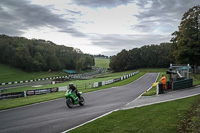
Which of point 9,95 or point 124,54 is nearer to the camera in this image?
point 9,95

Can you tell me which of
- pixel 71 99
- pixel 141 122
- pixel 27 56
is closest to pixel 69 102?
pixel 71 99

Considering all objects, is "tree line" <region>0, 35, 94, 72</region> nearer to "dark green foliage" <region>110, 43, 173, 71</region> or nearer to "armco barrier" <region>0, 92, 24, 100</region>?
"dark green foliage" <region>110, 43, 173, 71</region>

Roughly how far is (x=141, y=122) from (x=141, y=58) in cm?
10662

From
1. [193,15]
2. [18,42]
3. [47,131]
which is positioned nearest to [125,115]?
[47,131]

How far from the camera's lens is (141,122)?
820cm

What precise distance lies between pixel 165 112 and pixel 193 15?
36157 mm

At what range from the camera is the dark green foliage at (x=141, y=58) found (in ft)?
340

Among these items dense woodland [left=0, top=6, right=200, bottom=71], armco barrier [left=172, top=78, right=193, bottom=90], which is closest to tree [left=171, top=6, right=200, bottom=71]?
dense woodland [left=0, top=6, right=200, bottom=71]

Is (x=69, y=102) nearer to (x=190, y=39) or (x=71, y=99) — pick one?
(x=71, y=99)

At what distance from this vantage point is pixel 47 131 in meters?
7.98

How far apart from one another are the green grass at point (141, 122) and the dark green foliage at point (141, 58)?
95313mm

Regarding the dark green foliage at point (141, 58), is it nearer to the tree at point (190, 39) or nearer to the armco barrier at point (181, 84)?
the tree at point (190, 39)

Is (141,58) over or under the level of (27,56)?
under

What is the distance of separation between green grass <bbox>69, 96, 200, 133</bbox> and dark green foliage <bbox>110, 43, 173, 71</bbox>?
95.3 metres
